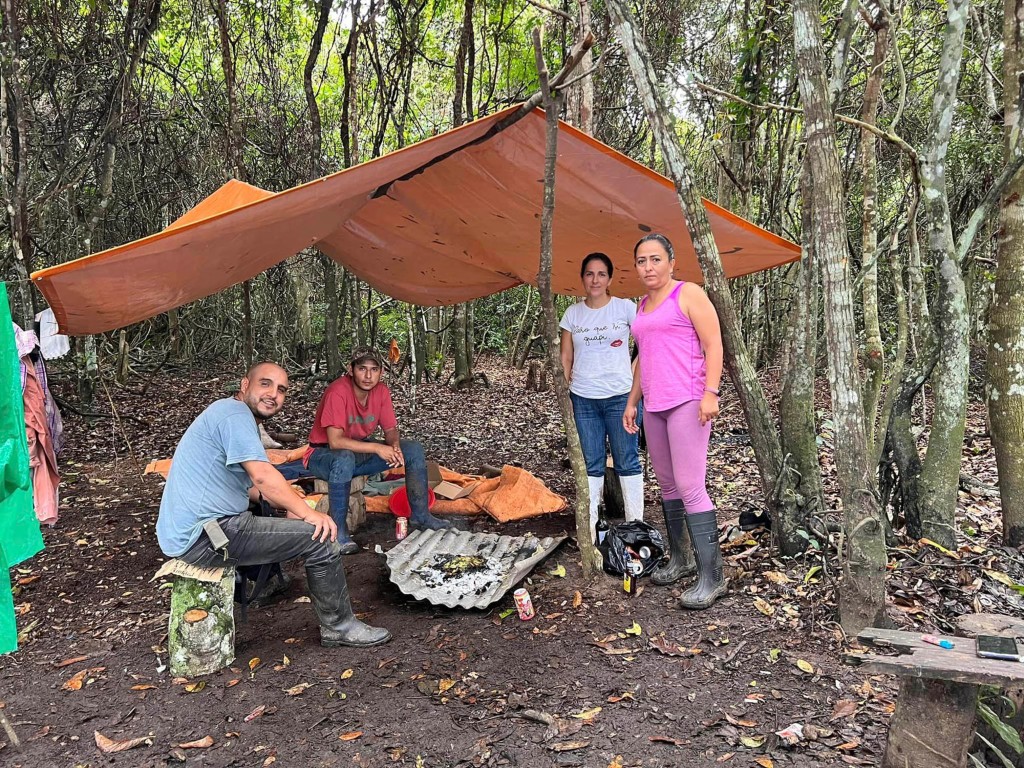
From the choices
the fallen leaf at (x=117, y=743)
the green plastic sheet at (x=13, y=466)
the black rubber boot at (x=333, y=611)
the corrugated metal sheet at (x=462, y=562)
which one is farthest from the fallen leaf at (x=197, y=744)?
the corrugated metal sheet at (x=462, y=562)

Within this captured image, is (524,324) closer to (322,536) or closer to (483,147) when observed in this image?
(483,147)

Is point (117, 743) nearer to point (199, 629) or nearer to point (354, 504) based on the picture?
point (199, 629)

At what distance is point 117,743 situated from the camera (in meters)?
2.15

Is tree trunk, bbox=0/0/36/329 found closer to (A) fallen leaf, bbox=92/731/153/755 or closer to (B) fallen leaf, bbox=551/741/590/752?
(A) fallen leaf, bbox=92/731/153/755

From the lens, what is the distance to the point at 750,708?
6.84ft

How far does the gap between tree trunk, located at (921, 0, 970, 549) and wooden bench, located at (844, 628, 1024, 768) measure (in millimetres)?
1443

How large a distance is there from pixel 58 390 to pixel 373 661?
6.95 meters

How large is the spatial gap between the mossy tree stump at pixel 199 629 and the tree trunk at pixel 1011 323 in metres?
3.27

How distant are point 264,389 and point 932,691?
2374mm

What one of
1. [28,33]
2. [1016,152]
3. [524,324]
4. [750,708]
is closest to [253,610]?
[750,708]

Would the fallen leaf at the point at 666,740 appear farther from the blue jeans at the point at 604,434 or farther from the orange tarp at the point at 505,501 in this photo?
the orange tarp at the point at 505,501

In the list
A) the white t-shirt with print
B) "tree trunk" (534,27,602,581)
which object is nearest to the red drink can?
"tree trunk" (534,27,602,581)

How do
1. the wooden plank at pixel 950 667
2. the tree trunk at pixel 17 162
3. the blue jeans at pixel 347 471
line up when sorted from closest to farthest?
1. the wooden plank at pixel 950 667
2. the blue jeans at pixel 347 471
3. the tree trunk at pixel 17 162

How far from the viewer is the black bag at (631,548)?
3037 mm
